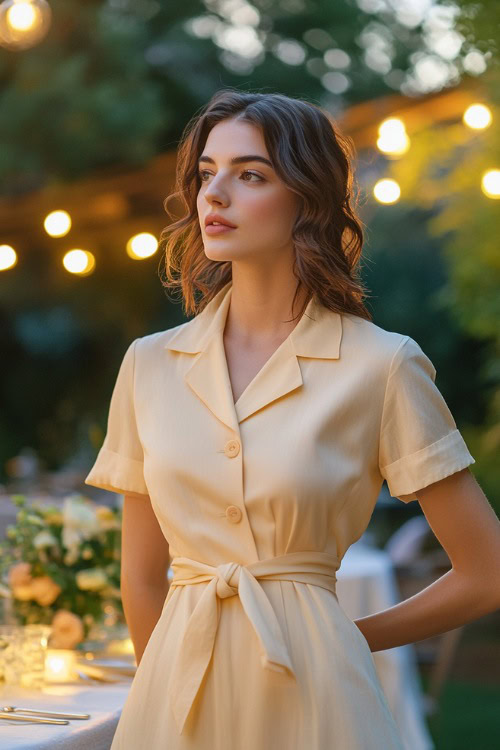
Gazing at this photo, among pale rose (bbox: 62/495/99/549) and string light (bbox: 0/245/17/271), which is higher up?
string light (bbox: 0/245/17/271)

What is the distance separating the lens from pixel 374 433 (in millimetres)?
1665

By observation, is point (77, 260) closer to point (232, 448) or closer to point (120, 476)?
point (120, 476)

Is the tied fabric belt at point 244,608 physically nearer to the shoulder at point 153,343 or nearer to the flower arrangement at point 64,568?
the shoulder at point 153,343

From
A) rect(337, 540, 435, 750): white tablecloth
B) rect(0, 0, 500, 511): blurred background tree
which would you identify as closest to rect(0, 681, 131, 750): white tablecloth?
rect(337, 540, 435, 750): white tablecloth

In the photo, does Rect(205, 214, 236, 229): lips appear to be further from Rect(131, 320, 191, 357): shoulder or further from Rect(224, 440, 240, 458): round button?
Rect(224, 440, 240, 458): round button

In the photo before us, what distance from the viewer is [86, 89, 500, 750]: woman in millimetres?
1577

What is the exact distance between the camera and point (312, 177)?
5.75ft

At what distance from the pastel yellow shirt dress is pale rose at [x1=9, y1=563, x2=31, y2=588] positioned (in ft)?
3.52

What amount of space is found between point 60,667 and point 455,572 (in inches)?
39.1

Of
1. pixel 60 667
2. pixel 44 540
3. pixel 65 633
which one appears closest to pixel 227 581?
pixel 60 667

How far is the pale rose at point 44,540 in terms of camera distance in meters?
2.75

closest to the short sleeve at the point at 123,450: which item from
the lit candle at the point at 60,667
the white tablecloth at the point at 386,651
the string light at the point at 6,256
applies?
the lit candle at the point at 60,667

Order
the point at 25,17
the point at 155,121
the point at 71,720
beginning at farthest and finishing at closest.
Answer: the point at 155,121 → the point at 25,17 → the point at 71,720

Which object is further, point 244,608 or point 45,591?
point 45,591
